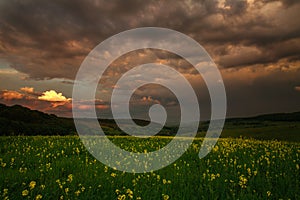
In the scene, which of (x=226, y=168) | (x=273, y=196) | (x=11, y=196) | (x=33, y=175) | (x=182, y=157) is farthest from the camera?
(x=182, y=157)

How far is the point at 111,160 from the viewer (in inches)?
410

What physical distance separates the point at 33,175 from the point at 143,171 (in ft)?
11.0

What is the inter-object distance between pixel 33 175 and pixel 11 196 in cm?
183

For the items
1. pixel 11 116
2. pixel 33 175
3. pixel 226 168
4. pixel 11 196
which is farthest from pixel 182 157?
pixel 11 116

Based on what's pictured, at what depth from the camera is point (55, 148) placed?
13586mm

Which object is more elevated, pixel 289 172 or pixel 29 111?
pixel 29 111

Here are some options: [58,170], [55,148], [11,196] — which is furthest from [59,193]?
[55,148]

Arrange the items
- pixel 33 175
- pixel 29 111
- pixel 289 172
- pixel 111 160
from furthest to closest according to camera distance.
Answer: pixel 29 111 < pixel 111 160 < pixel 289 172 < pixel 33 175

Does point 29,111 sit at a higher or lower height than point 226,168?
higher

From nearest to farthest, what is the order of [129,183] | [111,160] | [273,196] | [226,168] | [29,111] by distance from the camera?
[273,196]
[129,183]
[226,168]
[111,160]
[29,111]

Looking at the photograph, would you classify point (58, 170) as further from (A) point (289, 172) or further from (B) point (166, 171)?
(A) point (289, 172)

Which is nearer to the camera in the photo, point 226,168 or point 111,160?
point 226,168

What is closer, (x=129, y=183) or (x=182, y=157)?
(x=129, y=183)

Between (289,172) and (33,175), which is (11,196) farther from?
(289,172)
